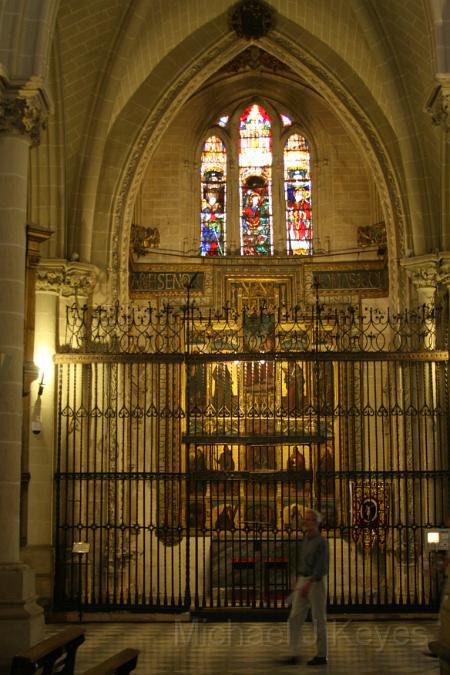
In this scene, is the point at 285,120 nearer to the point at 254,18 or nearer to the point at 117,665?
the point at 254,18

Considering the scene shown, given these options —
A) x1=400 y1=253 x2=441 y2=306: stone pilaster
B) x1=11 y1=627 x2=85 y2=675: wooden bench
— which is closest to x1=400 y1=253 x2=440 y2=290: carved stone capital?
x1=400 y1=253 x2=441 y2=306: stone pilaster

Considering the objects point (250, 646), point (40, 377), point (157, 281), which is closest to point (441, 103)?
point (250, 646)

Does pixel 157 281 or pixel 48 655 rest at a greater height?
pixel 157 281

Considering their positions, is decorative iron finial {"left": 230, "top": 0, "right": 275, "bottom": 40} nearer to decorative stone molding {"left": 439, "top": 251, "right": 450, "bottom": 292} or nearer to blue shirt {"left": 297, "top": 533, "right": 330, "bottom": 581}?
decorative stone molding {"left": 439, "top": 251, "right": 450, "bottom": 292}

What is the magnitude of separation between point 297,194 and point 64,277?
858 centimetres

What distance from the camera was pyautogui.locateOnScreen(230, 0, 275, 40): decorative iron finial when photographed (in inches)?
734

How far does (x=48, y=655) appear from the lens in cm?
734

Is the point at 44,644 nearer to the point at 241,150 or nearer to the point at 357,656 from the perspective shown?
the point at 357,656

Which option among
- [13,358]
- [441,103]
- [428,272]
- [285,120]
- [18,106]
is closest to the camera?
[13,358]

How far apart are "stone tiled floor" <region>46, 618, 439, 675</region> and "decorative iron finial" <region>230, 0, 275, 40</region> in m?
10.8

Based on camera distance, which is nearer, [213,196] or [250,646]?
[250,646]

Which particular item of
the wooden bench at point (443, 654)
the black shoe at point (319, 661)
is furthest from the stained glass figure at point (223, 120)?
the wooden bench at point (443, 654)

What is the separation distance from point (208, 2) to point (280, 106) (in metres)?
5.76

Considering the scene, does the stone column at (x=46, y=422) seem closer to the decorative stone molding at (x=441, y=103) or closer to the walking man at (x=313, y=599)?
the walking man at (x=313, y=599)
